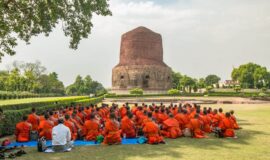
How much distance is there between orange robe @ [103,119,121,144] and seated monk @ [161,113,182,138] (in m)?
1.99

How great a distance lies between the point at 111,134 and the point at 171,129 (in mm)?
2392

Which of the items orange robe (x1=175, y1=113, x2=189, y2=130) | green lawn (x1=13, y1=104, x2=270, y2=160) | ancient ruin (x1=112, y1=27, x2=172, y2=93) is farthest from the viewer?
ancient ruin (x1=112, y1=27, x2=172, y2=93)

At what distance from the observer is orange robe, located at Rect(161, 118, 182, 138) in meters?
10.9

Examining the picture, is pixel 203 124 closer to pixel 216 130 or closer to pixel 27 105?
pixel 216 130

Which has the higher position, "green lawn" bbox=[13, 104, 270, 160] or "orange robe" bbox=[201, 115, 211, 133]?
"orange robe" bbox=[201, 115, 211, 133]

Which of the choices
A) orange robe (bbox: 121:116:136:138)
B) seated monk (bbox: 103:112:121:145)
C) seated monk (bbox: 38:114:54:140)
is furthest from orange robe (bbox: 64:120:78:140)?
orange robe (bbox: 121:116:136:138)

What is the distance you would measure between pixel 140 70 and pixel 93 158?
56.8m

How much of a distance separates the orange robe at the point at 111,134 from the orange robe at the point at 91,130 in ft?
2.62

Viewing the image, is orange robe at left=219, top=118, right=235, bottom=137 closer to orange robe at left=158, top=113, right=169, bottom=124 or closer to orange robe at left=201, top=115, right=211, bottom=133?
orange robe at left=201, top=115, right=211, bottom=133

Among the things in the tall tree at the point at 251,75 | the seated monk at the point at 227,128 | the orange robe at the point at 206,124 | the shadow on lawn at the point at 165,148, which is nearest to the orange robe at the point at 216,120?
the orange robe at the point at 206,124

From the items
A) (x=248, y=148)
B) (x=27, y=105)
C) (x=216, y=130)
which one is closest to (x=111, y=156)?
(x=248, y=148)

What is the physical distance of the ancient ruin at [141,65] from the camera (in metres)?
64.0

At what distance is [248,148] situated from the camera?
8.89 meters

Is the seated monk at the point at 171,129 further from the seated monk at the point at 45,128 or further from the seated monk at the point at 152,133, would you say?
the seated monk at the point at 45,128
